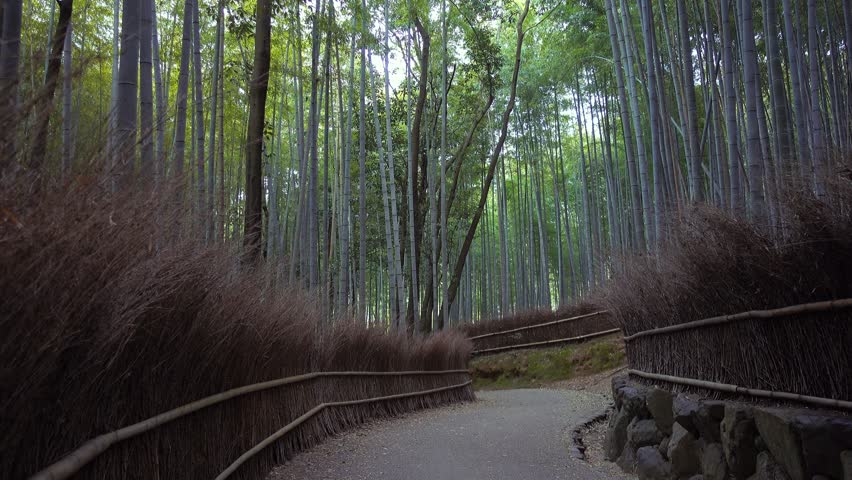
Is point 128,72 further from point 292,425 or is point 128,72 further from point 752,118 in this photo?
point 752,118

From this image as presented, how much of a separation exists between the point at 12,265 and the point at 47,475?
0.45m

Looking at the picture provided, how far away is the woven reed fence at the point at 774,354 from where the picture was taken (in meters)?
2.12

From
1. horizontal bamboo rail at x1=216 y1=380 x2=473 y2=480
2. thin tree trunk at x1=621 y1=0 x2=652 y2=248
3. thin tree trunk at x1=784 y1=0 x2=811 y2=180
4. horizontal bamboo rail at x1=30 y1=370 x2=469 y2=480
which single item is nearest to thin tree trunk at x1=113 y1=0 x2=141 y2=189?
horizontal bamboo rail at x1=30 y1=370 x2=469 y2=480

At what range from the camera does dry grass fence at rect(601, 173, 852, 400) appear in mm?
2115

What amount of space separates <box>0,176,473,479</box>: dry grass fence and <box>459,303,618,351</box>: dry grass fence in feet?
25.8

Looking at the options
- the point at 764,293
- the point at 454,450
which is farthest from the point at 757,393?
the point at 454,450

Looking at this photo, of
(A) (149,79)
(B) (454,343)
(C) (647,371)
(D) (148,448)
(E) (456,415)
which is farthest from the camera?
(B) (454,343)

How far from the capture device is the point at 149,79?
3625 millimetres

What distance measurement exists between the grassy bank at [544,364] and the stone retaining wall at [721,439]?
20.7 ft

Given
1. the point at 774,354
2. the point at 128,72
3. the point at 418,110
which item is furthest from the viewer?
the point at 418,110

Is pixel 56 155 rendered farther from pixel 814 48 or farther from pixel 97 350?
pixel 814 48

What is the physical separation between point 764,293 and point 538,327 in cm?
979

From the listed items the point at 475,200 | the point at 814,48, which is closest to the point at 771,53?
the point at 814,48

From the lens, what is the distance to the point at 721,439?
2.64m
